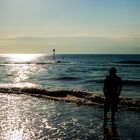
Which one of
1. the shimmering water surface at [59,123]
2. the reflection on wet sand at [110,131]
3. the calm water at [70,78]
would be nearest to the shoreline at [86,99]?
the shimmering water surface at [59,123]

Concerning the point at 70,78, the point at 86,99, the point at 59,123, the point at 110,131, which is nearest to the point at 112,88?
the point at 110,131

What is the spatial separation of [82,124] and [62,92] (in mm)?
12074

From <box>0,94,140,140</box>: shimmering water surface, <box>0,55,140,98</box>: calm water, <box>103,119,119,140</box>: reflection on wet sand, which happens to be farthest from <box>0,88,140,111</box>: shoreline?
<box>103,119,119,140</box>: reflection on wet sand

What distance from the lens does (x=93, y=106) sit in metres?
18.7

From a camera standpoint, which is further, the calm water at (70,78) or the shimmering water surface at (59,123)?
the calm water at (70,78)

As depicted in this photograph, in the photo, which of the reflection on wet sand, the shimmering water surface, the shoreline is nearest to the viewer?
the reflection on wet sand

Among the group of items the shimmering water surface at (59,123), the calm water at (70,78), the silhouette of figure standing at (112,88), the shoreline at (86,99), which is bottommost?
the calm water at (70,78)

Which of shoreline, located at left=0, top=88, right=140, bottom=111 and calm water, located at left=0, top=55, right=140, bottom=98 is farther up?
shoreline, located at left=0, top=88, right=140, bottom=111

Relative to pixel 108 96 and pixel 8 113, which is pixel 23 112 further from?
pixel 108 96

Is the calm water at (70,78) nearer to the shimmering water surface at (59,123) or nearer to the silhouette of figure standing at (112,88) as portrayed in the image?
the shimmering water surface at (59,123)

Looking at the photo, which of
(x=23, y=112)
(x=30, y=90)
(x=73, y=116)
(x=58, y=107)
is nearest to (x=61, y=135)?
(x=73, y=116)

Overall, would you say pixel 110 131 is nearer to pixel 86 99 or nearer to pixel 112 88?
pixel 112 88

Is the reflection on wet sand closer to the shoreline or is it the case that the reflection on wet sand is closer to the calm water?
the shoreline

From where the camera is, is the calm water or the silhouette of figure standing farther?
the calm water
